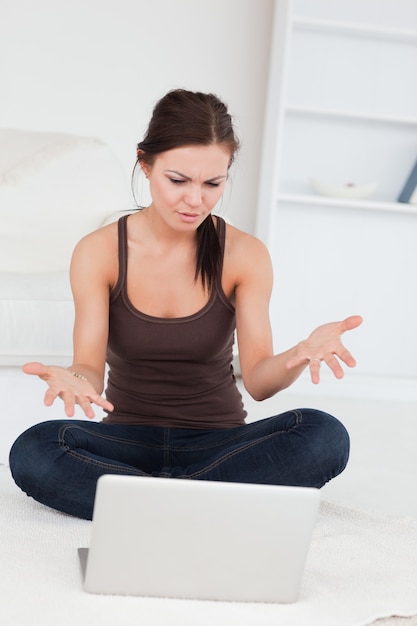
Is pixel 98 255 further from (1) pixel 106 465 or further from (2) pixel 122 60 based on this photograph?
(2) pixel 122 60

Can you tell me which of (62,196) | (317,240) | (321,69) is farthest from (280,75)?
(62,196)

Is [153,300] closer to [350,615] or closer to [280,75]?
[350,615]

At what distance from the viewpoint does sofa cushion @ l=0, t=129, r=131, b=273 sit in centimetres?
295

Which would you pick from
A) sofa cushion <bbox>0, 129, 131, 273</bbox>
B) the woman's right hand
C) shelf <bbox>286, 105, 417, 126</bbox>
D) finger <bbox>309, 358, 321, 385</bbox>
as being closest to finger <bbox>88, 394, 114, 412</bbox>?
the woman's right hand

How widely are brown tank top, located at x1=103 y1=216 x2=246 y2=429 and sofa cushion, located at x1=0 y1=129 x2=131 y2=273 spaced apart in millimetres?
954

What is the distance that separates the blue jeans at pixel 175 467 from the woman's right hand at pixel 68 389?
24 cm

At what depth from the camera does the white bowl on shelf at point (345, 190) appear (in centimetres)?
378

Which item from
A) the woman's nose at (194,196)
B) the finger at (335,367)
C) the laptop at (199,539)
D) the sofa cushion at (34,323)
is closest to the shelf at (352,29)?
the sofa cushion at (34,323)

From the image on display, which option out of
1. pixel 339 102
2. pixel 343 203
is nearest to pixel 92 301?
pixel 343 203

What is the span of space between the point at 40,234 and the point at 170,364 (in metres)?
1.21

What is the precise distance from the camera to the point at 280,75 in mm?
3658

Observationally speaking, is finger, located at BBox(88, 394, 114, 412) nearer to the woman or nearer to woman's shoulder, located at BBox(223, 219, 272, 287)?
the woman

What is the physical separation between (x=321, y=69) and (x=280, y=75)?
24 centimetres

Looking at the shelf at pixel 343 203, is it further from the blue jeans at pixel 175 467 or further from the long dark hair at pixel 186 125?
the blue jeans at pixel 175 467
